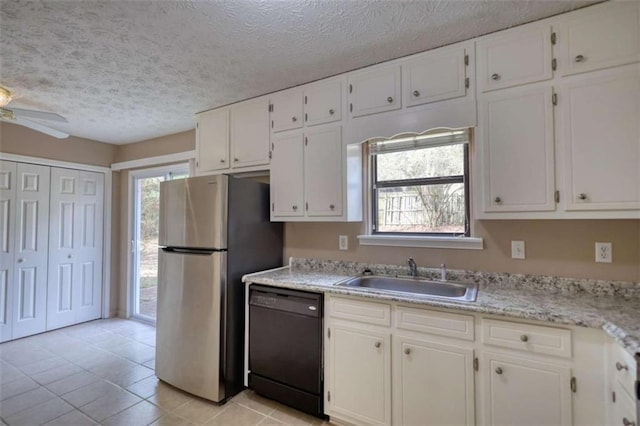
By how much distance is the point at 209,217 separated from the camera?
92.0 inches

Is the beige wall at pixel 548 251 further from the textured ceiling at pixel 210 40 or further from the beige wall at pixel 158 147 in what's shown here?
the beige wall at pixel 158 147

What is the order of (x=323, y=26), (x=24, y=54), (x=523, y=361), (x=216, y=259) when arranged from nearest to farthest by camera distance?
(x=523, y=361), (x=323, y=26), (x=24, y=54), (x=216, y=259)

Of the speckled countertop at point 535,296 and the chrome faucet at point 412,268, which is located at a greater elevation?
the chrome faucet at point 412,268

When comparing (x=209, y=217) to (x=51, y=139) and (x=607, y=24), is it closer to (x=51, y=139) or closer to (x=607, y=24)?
(x=607, y=24)

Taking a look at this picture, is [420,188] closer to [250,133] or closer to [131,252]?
[250,133]

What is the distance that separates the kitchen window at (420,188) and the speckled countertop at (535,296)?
0.30m

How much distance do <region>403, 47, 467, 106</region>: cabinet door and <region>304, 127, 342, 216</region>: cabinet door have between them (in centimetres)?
59

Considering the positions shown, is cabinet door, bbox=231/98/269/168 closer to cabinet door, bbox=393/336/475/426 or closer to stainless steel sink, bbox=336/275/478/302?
stainless steel sink, bbox=336/275/478/302

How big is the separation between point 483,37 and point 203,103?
233cm

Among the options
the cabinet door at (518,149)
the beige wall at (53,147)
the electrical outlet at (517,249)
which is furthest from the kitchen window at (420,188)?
the beige wall at (53,147)

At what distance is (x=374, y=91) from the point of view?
221 centimetres

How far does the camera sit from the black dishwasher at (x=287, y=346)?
2.05m

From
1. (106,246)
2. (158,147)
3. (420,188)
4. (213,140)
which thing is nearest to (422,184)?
(420,188)

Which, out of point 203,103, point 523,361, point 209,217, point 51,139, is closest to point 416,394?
point 523,361
